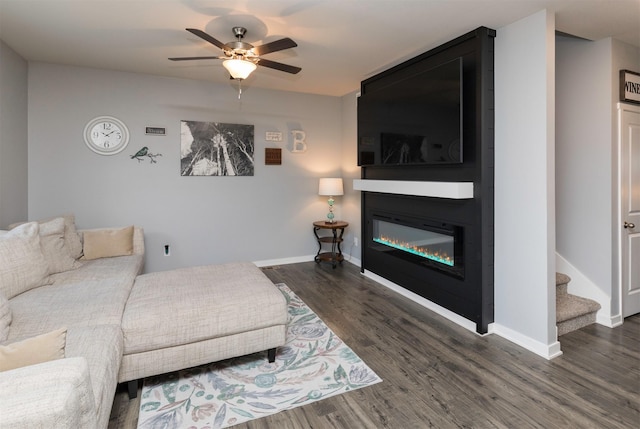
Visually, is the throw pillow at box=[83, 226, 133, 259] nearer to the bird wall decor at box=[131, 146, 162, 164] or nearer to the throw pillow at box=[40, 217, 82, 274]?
the throw pillow at box=[40, 217, 82, 274]

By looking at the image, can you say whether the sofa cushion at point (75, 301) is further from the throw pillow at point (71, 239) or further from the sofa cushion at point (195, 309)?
the throw pillow at point (71, 239)

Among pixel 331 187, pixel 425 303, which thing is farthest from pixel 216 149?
pixel 425 303

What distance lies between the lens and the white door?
3004mm

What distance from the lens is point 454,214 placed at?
124 inches

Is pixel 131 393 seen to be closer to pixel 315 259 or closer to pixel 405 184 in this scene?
pixel 405 184

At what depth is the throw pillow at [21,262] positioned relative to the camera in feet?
7.28

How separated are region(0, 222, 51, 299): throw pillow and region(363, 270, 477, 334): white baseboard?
128 inches

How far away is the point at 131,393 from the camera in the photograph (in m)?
2.07

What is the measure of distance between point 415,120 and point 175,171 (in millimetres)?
3015

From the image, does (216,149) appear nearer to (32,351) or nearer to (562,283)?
(32,351)

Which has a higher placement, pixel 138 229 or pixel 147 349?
pixel 138 229

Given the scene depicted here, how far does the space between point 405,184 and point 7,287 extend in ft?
10.7

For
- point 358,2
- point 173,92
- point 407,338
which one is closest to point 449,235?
point 407,338

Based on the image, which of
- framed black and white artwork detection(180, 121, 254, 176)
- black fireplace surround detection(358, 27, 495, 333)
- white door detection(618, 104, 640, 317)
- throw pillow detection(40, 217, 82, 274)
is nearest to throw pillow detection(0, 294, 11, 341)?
throw pillow detection(40, 217, 82, 274)
